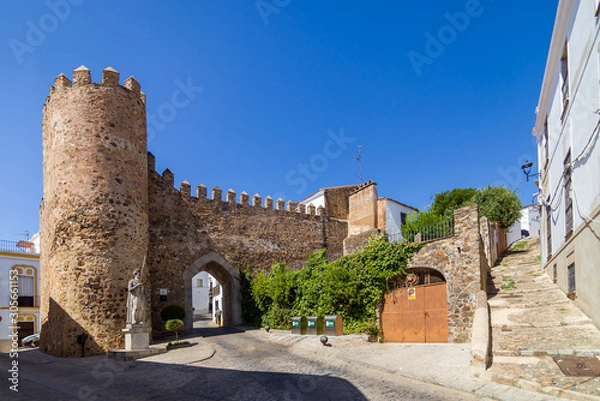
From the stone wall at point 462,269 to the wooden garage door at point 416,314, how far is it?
32 cm

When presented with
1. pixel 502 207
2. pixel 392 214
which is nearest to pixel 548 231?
pixel 502 207

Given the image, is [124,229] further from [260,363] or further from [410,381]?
[410,381]

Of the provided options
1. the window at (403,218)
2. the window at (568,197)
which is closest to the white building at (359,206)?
the window at (403,218)

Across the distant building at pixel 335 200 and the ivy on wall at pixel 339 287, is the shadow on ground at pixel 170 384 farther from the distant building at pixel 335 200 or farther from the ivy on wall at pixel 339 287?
the distant building at pixel 335 200

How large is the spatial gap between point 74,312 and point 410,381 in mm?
11121

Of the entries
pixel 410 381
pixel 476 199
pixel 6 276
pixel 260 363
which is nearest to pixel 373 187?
pixel 476 199

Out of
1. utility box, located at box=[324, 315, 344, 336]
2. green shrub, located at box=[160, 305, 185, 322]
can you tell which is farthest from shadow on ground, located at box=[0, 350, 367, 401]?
green shrub, located at box=[160, 305, 185, 322]

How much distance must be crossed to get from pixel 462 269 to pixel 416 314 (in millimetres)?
1940

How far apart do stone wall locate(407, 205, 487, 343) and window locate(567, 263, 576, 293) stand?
198 cm

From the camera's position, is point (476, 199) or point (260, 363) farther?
point (476, 199)

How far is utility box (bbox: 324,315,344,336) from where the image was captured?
13.7 meters

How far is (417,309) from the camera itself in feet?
42.2

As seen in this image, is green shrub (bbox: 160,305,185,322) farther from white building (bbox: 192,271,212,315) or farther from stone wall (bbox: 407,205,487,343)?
white building (bbox: 192,271,212,315)

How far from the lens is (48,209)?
52.5 ft
